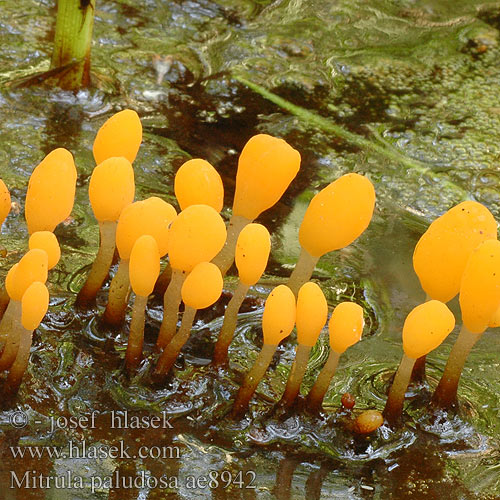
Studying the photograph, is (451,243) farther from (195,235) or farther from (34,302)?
(34,302)

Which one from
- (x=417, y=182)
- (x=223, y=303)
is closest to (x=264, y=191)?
(x=223, y=303)

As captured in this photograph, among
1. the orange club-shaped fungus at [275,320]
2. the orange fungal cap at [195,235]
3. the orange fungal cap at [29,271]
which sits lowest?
the orange club-shaped fungus at [275,320]

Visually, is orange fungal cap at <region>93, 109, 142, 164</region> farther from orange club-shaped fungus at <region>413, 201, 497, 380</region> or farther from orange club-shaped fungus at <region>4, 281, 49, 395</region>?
orange club-shaped fungus at <region>413, 201, 497, 380</region>

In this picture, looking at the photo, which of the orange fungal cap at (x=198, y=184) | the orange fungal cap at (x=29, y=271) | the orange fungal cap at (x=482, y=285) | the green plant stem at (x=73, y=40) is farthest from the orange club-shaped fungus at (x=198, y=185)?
the green plant stem at (x=73, y=40)

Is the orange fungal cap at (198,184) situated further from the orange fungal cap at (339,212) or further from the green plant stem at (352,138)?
the green plant stem at (352,138)

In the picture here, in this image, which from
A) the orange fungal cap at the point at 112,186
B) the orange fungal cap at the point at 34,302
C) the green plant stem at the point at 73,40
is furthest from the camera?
the green plant stem at the point at 73,40
